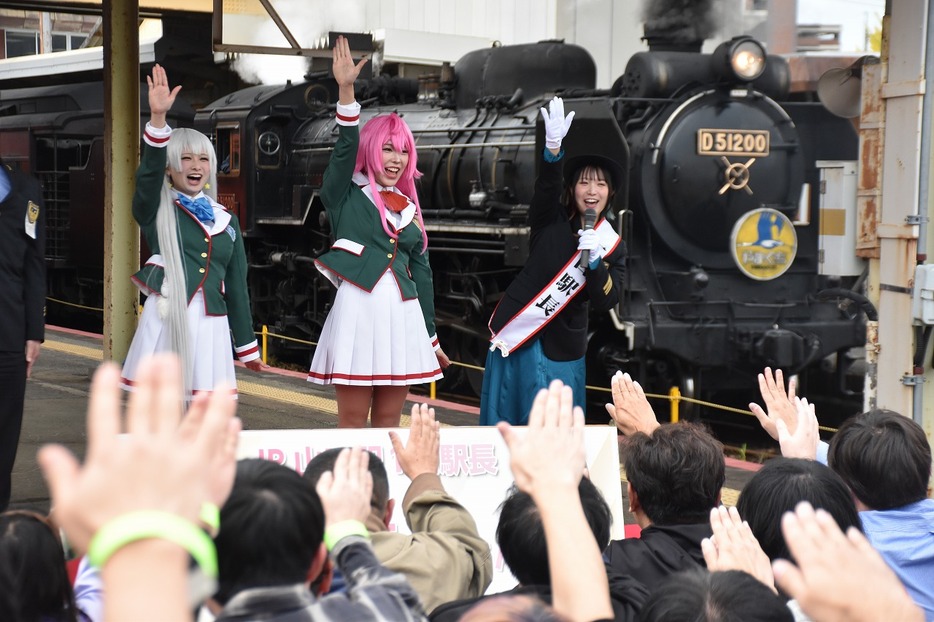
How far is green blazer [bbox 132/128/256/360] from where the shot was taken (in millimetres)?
4520

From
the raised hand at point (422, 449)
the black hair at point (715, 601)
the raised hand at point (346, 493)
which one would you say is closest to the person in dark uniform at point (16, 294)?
the raised hand at point (422, 449)

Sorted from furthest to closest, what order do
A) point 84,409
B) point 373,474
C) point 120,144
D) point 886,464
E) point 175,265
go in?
point 84,409
point 120,144
point 175,265
point 886,464
point 373,474

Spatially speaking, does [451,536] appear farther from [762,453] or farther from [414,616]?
[762,453]

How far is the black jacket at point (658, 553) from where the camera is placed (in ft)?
9.27

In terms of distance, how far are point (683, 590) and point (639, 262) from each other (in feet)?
23.6

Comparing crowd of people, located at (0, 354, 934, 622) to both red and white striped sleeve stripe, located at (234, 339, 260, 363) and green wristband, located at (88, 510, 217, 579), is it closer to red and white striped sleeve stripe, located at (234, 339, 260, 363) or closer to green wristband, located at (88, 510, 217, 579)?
green wristband, located at (88, 510, 217, 579)

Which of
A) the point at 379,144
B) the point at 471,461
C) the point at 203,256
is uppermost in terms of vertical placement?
the point at 379,144

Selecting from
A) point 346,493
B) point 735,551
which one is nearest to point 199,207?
point 346,493

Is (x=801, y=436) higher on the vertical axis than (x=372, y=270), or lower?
lower

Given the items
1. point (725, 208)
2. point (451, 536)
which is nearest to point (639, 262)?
point (725, 208)

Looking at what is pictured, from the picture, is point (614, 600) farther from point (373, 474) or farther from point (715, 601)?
point (373, 474)

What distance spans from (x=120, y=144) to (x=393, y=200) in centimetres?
278

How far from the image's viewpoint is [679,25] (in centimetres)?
953

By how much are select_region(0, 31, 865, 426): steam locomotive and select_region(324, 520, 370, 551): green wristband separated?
659cm
